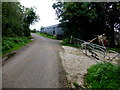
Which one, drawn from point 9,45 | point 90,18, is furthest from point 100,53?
point 90,18

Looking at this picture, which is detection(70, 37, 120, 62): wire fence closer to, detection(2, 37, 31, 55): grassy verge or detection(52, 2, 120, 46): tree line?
detection(52, 2, 120, 46): tree line

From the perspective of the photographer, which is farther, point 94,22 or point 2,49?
point 94,22

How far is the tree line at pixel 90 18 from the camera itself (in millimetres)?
15250

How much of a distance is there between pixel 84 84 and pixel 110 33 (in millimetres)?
16824

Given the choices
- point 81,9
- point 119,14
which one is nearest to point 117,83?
point 81,9

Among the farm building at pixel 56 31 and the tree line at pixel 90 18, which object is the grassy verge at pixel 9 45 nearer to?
the tree line at pixel 90 18

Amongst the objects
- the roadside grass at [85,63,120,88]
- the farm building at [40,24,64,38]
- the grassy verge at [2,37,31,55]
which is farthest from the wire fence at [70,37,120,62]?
the farm building at [40,24,64,38]

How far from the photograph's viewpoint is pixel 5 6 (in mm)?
7859

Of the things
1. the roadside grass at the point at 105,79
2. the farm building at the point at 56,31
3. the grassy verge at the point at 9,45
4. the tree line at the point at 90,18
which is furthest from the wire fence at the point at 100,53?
the farm building at the point at 56,31

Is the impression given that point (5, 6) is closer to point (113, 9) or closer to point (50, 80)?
point (50, 80)

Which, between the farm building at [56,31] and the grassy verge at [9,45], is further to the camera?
the farm building at [56,31]

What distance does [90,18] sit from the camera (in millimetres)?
15531

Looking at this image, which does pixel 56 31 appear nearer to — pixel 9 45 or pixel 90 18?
pixel 90 18

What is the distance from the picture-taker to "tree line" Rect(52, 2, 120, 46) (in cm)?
1525
